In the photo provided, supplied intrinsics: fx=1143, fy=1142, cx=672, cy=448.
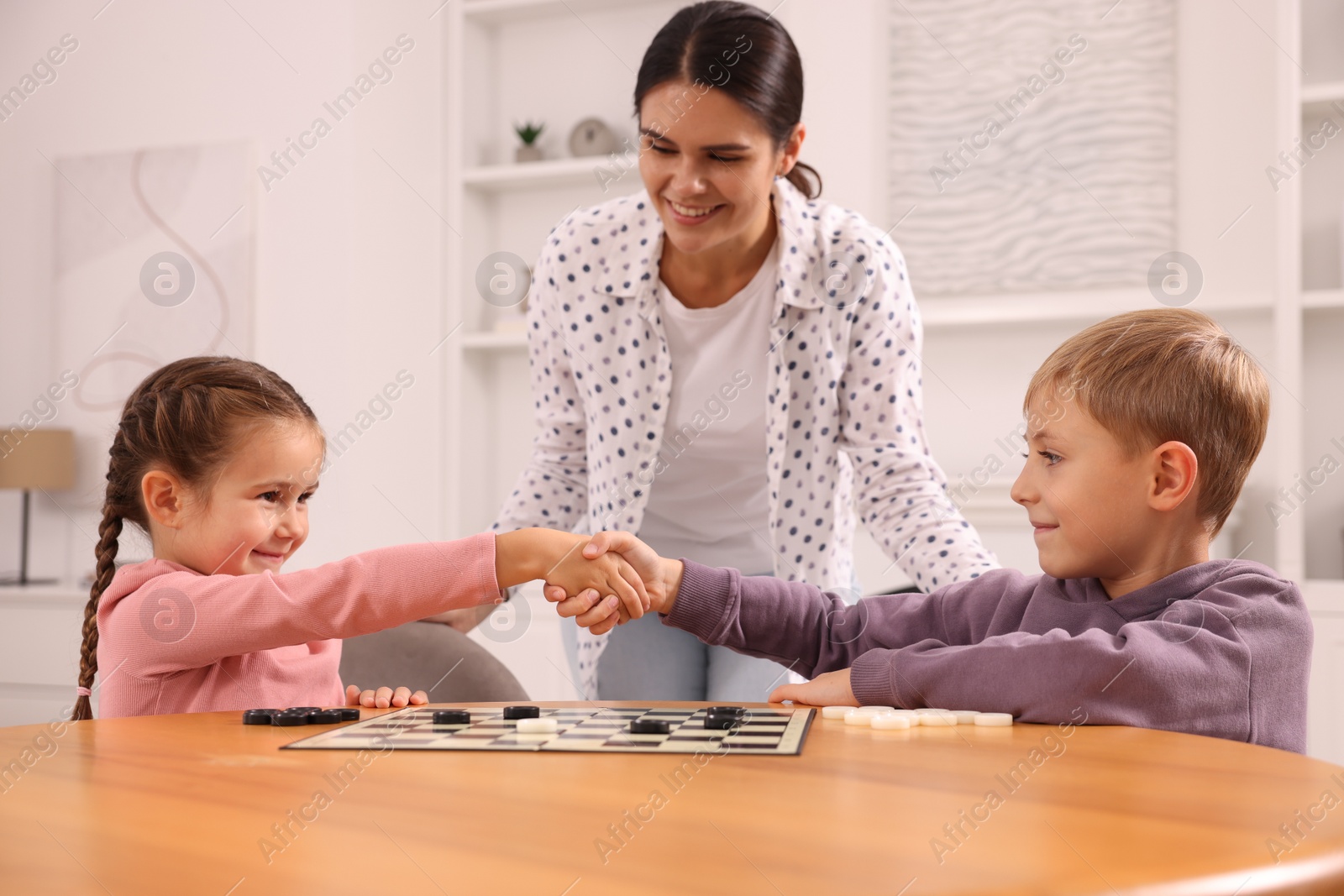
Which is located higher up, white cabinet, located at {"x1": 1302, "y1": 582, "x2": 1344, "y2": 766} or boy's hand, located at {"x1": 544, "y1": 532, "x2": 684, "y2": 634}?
boy's hand, located at {"x1": 544, "y1": 532, "x2": 684, "y2": 634}

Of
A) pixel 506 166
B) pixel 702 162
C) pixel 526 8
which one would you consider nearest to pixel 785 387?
pixel 702 162

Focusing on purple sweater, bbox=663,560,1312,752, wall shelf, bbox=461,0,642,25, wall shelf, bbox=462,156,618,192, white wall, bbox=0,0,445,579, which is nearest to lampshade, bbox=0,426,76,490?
white wall, bbox=0,0,445,579

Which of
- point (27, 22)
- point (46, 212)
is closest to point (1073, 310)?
point (46, 212)

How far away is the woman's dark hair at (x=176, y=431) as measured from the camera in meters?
1.30

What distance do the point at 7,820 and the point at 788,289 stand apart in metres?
1.30

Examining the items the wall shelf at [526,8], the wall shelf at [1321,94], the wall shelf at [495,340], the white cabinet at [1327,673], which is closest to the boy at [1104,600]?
the white cabinet at [1327,673]

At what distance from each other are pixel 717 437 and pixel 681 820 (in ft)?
4.10

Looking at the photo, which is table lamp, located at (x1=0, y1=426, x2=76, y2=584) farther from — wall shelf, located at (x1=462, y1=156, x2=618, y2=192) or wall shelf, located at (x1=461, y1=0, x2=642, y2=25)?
wall shelf, located at (x1=461, y1=0, x2=642, y2=25)

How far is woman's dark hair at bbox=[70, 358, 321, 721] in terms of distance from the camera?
51.2 inches

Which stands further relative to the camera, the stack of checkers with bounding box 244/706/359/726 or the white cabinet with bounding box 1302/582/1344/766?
the white cabinet with bounding box 1302/582/1344/766

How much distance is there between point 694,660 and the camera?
175 centimetres

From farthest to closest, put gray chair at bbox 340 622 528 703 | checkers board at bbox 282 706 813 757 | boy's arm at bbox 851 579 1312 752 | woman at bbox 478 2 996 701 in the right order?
woman at bbox 478 2 996 701 → gray chair at bbox 340 622 528 703 → boy's arm at bbox 851 579 1312 752 → checkers board at bbox 282 706 813 757

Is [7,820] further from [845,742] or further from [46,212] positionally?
[46,212]

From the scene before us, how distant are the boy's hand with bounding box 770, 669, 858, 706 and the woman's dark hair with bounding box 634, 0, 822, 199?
0.87 metres
